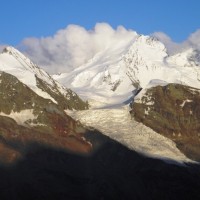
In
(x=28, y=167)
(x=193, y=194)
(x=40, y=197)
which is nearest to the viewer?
(x=40, y=197)

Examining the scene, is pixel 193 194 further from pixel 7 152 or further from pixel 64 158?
pixel 7 152

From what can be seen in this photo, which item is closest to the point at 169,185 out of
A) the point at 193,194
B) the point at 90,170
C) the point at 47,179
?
the point at 193,194

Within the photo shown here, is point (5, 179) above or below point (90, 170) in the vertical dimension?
below

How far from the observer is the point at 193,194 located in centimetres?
19575

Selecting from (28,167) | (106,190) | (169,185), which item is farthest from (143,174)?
(28,167)

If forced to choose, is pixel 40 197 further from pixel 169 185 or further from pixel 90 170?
pixel 169 185

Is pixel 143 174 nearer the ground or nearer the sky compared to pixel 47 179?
nearer the sky

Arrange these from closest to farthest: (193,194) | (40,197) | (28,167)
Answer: (40,197) → (28,167) → (193,194)

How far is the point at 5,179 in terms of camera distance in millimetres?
170625

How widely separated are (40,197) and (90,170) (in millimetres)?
24774

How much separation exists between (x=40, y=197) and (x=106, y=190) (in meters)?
18.8

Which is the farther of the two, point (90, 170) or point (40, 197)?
point (90, 170)

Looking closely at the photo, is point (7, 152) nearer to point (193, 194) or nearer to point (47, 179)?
point (47, 179)

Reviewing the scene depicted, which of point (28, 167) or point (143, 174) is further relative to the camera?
point (143, 174)
